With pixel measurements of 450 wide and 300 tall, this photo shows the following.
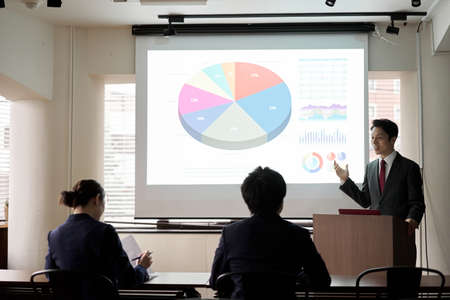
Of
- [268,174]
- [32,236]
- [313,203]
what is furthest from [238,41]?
[268,174]

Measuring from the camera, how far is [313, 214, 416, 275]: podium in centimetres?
314

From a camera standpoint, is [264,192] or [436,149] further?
[436,149]

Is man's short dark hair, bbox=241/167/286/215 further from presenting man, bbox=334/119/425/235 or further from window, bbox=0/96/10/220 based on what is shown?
window, bbox=0/96/10/220

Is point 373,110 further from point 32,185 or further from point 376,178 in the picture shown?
point 32,185

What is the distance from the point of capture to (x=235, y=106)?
5.46 meters

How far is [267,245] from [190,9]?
3.43m

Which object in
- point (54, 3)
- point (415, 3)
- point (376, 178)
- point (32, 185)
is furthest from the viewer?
point (32, 185)

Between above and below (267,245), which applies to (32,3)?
above

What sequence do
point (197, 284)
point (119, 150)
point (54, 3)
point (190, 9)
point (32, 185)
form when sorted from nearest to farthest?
point (197, 284)
point (54, 3)
point (190, 9)
point (32, 185)
point (119, 150)

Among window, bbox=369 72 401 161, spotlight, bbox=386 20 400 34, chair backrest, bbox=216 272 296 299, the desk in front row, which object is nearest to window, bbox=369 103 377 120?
window, bbox=369 72 401 161

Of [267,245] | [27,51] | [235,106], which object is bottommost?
[267,245]

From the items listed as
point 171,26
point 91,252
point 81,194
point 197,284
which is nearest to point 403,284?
point 197,284

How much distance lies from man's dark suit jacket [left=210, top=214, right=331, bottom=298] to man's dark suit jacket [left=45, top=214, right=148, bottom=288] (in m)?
0.53

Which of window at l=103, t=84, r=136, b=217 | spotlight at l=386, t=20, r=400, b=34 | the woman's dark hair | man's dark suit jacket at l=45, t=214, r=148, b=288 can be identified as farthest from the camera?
window at l=103, t=84, r=136, b=217
